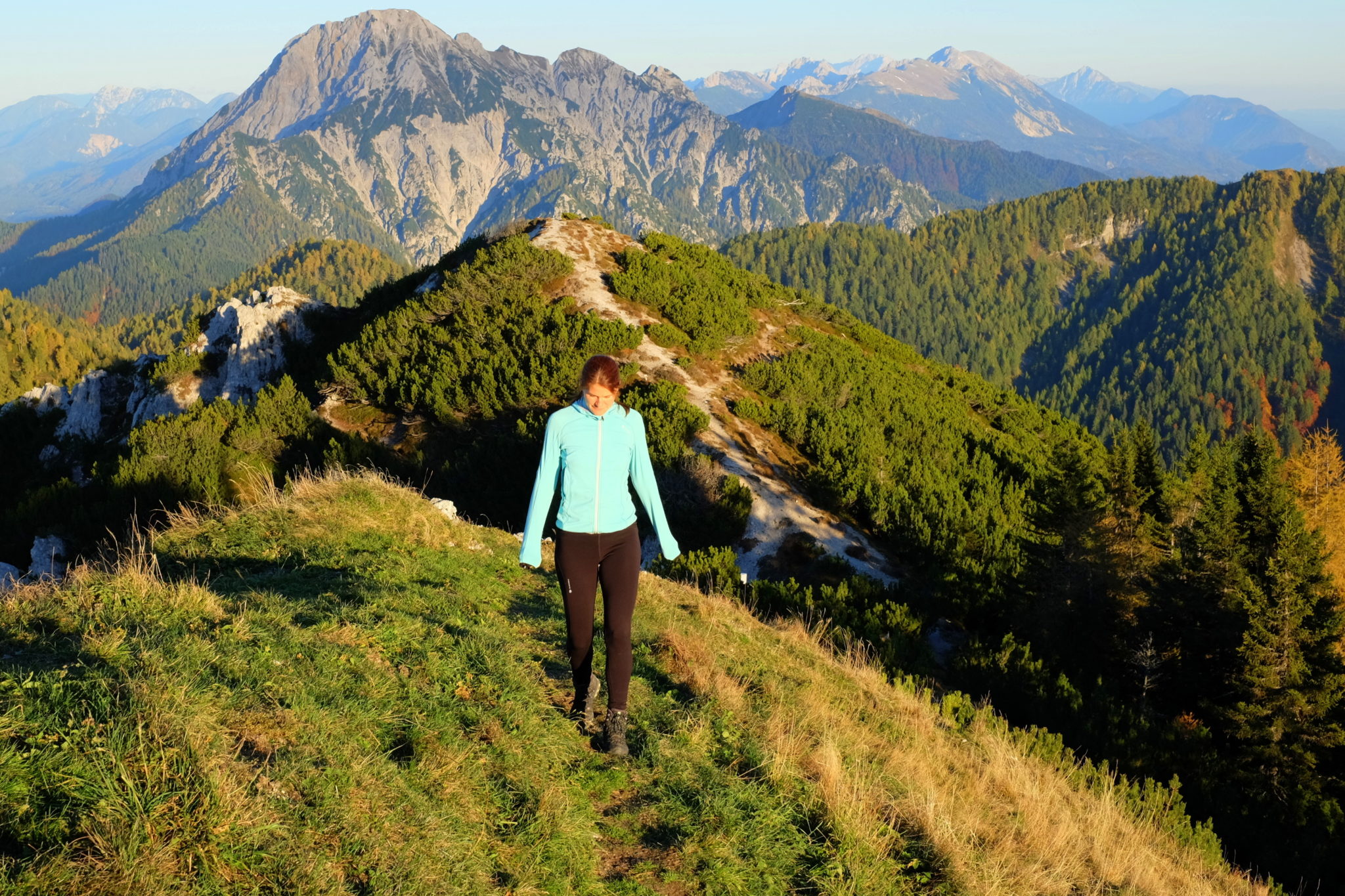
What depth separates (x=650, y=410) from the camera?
22.6 m

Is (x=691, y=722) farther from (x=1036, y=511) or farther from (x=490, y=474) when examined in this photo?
(x=1036, y=511)

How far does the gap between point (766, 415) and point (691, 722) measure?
20555 millimetres

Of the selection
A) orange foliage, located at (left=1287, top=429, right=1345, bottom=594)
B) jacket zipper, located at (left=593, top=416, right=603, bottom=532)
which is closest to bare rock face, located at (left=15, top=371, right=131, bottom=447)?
jacket zipper, located at (left=593, top=416, right=603, bottom=532)

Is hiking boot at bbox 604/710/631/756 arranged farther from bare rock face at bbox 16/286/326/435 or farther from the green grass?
bare rock face at bbox 16/286/326/435

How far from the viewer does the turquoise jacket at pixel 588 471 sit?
5812 millimetres

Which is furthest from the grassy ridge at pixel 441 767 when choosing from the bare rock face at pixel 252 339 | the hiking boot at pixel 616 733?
the bare rock face at pixel 252 339

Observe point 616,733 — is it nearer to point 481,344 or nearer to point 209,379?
point 481,344

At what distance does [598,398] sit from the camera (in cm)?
582

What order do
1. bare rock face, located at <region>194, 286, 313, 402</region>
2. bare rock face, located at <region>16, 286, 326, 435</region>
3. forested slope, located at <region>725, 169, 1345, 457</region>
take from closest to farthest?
bare rock face, located at <region>194, 286, 313, 402</region>
bare rock face, located at <region>16, 286, 326, 435</region>
forested slope, located at <region>725, 169, 1345, 457</region>

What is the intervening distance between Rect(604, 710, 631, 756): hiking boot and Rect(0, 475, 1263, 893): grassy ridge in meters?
0.13

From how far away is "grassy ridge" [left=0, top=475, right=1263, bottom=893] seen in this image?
12.2ft

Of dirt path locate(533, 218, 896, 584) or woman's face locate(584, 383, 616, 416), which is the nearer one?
woman's face locate(584, 383, 616, 416)

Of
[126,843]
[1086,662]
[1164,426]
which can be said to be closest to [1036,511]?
[1086,662]

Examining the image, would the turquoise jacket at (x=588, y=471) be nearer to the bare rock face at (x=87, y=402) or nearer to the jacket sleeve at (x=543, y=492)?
the jacket sleeve at (x=543, y=492)
